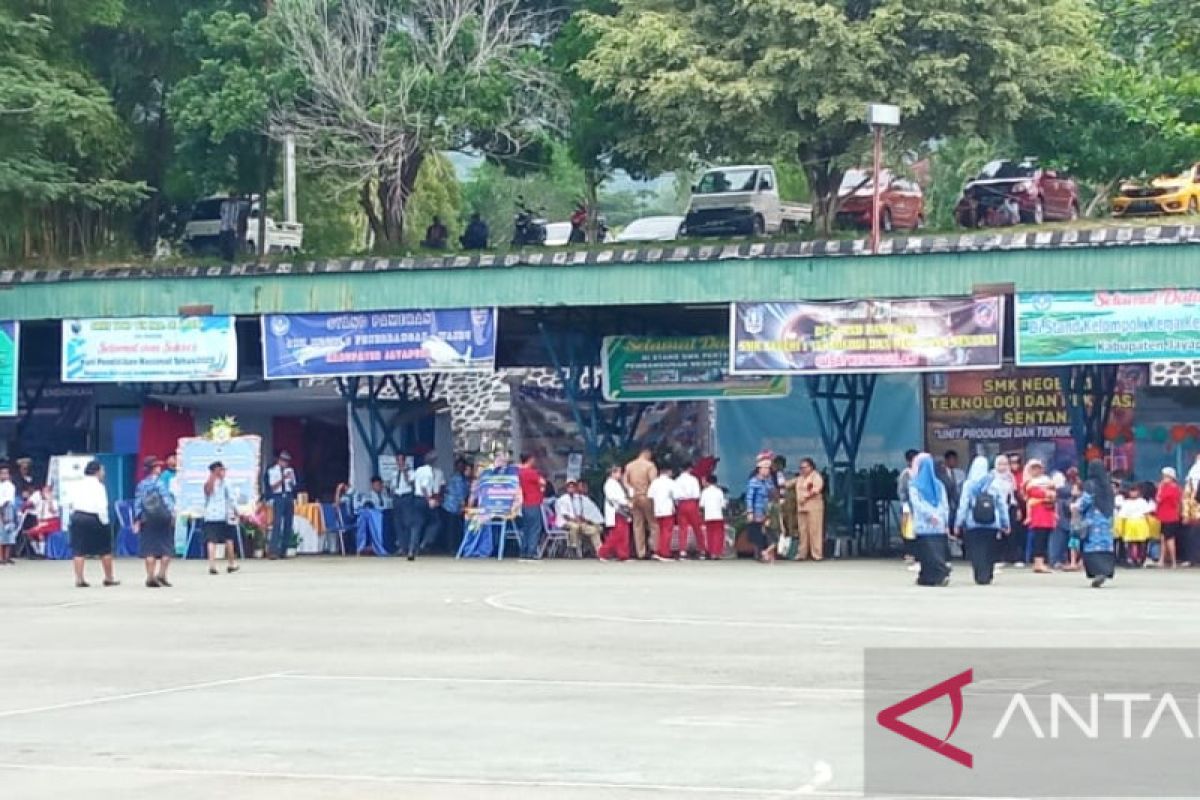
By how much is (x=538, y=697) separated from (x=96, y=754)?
10.9 ft

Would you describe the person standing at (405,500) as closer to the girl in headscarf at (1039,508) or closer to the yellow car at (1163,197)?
the girl in headscarf at (1039,508)

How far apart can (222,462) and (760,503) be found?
8.14 metres

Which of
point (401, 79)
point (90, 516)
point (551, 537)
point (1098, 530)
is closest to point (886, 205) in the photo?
point (401, 79)

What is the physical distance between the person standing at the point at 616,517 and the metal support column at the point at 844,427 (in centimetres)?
315

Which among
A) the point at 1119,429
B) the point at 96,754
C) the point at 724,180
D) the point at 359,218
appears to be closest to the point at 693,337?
the point at 1119,429

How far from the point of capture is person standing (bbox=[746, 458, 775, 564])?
3334cm

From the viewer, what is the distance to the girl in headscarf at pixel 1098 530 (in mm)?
24938

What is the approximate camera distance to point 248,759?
40.2ft

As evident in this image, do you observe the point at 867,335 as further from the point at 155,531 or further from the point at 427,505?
the point at 155,531

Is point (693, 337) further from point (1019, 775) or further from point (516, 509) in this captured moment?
point (1019, 775)

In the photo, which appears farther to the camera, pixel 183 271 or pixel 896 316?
pixel 183 271

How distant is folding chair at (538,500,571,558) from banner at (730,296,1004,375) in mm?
4118

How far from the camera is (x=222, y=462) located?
3388 cm

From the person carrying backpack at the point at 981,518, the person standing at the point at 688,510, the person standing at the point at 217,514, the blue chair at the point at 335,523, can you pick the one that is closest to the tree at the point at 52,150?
the blue chair at the point at 335,523
